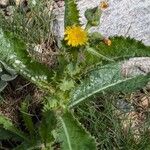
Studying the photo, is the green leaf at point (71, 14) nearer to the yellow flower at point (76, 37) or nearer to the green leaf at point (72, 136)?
the yellow flower at point (76, 37)

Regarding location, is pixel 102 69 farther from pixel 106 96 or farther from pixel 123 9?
pixel 123 9

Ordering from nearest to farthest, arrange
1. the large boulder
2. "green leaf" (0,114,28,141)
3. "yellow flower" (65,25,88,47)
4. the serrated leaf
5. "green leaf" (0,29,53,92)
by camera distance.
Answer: "yellow flower" (65,25,88,47)
"green leaf" (0,29,53,92)
"green leaf" (0,114,28,141)
the serrated leaf
the large boulder

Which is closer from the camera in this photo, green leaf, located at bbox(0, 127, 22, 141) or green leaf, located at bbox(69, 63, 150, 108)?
green leaf, located at bbox(69, 63, 150, 108)

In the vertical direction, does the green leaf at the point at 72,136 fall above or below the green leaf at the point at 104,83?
below

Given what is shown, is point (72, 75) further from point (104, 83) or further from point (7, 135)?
point (7, 135)

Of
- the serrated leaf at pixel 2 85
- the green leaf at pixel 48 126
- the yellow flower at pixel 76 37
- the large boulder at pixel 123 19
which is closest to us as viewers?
the yellow flower at pixel 76 37

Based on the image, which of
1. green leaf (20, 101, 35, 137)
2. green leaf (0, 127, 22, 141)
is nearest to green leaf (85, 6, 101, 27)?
green leaf (20, 101, 35, 137)

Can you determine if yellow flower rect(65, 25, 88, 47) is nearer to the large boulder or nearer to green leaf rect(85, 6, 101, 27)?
green leaf rect(85, 6, 101, 27)

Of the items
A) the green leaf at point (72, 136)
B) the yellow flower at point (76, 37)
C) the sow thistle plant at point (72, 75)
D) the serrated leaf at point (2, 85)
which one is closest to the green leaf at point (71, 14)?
the sow thistle plant at point (72, 75)
